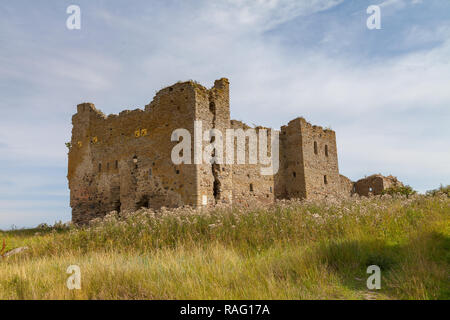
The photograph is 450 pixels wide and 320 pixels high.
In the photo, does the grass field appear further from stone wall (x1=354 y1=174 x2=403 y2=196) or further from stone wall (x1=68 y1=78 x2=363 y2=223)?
stone wall (x1=354 y1=174 x2=403 y2=196)

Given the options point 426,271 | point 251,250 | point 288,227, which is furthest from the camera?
point 288,227

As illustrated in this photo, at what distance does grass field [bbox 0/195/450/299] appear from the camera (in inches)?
175

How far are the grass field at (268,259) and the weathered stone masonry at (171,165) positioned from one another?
4.66 meters

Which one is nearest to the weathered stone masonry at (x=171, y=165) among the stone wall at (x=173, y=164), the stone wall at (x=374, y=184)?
the stone wall at (x=173, y=164)

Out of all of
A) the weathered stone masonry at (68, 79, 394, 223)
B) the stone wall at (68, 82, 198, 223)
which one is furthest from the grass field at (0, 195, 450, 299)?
the stone wall at (68, 82, 198, 223)

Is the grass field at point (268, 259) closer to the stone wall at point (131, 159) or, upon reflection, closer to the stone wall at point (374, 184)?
the stone wall at point (131, 159)

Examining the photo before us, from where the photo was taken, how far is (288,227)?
751 centimetres

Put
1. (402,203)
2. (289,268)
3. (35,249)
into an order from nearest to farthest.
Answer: (289,268)
(402,203)
(35,249)

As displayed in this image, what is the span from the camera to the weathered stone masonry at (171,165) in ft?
44.4

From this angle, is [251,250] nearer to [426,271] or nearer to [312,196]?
[426,271]

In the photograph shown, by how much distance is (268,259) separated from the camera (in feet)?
18.4

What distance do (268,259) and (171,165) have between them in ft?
28.6
